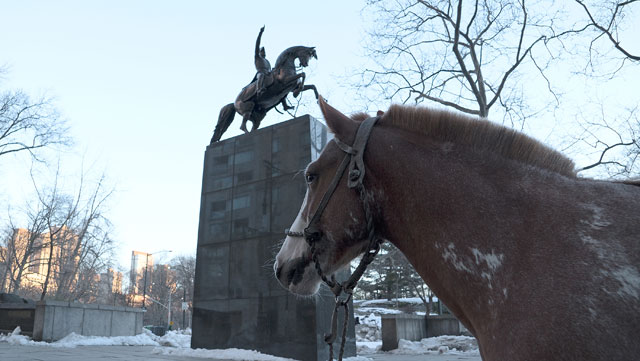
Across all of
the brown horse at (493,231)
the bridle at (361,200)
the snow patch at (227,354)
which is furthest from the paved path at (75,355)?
the brown horse at (493,231)

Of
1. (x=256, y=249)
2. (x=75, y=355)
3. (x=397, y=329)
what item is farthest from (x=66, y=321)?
(x=397, y=329)

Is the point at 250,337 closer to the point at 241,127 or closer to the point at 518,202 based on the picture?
the point at 241,127

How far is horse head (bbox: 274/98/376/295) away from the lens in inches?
88.0

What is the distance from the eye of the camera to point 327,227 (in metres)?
2.26

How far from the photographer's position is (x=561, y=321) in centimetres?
148

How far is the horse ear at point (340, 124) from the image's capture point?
2.37m

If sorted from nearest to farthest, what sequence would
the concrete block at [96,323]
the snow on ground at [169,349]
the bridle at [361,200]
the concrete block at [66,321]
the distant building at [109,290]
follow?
the bridle at [361,200] → the snow on ground at [169,349] → the concrete block at [66,321] → the concrete block at [96,323] → the distant building at [109,290]

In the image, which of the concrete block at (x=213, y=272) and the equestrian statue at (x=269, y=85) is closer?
the concrete block at (x=213, y=272)

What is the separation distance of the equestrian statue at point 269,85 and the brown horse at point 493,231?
31.2ft

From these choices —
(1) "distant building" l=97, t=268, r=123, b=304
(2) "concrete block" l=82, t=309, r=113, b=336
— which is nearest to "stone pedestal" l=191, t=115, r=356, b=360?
(2) "concrete block" l=82, t=309, r=113, b=336

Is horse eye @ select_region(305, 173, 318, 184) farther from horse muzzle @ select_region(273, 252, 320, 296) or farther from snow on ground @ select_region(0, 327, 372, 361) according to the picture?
snow on ground @ select_region(0, 327, 372, 361)

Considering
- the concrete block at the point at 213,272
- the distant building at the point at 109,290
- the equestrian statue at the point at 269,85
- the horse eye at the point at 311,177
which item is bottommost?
the distant building at the point at 109,290

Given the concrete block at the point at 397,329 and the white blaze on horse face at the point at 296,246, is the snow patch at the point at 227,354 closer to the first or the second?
the white blaze on horse face at the point at 296,246

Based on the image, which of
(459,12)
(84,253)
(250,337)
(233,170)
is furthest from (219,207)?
(84,253)
